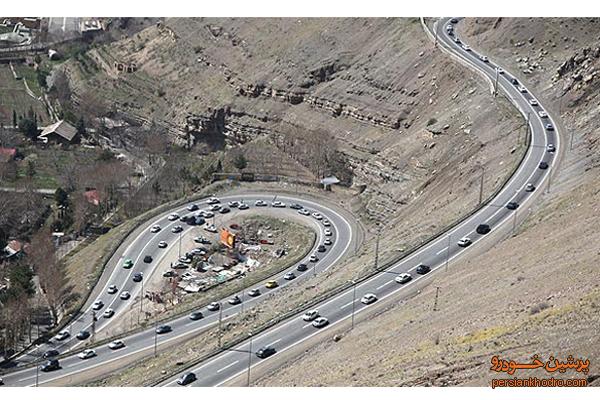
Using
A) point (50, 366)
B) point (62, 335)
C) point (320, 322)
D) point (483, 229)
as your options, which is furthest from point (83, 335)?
point (483, 229)

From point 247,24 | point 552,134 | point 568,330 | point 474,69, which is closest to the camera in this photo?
point 568,330

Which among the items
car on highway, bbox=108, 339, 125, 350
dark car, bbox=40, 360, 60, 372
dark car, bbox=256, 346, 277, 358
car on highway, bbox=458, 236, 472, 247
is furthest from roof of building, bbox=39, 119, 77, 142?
dark car, bbox=256, 346, 277, 358

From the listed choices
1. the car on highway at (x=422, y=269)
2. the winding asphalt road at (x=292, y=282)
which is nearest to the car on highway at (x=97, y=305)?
the winding asphalt road at (x=292, y=282)

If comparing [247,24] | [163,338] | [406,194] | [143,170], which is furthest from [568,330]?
[247,24]

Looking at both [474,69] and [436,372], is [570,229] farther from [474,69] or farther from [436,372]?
[474,69]

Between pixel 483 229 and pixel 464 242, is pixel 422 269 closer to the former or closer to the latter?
pixel 464 242

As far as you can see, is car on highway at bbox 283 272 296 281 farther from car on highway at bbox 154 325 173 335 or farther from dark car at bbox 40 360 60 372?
dark car at bbox 40 360 60 372
